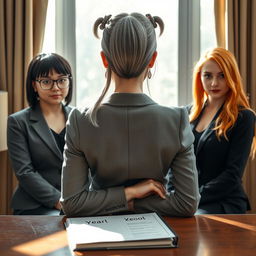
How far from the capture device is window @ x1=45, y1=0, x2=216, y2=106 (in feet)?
11.7

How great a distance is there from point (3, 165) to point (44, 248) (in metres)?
2.31

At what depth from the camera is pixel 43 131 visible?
9.49ft

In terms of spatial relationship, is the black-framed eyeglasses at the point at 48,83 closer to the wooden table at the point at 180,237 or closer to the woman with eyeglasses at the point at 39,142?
the woman with eyeglasses at the point at 39,142

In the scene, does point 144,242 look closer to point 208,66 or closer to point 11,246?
point 11,246

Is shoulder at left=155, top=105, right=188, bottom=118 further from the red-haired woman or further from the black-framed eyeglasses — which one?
the black-framed eyeglasses

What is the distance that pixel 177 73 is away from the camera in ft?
12.0

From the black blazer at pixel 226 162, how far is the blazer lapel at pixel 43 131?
2.81ft

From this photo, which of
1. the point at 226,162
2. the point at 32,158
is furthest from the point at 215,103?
the point at 32,158

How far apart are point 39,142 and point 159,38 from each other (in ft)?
4.31

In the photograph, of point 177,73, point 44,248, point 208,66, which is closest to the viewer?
point 44,248

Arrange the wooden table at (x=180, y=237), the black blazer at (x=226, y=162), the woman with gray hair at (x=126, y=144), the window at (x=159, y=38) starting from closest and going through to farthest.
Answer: the wooden table at (x=180, y=237) < the woman with gray hair at (x=126, y=144) < the black blazer at (x=226, y=162) < the window at (x=159, y=38)

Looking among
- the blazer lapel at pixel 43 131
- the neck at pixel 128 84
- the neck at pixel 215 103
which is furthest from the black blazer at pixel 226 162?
the neck at pixel 128 84

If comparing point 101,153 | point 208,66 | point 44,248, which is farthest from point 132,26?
point 208,66

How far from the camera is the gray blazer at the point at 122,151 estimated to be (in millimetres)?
1525
